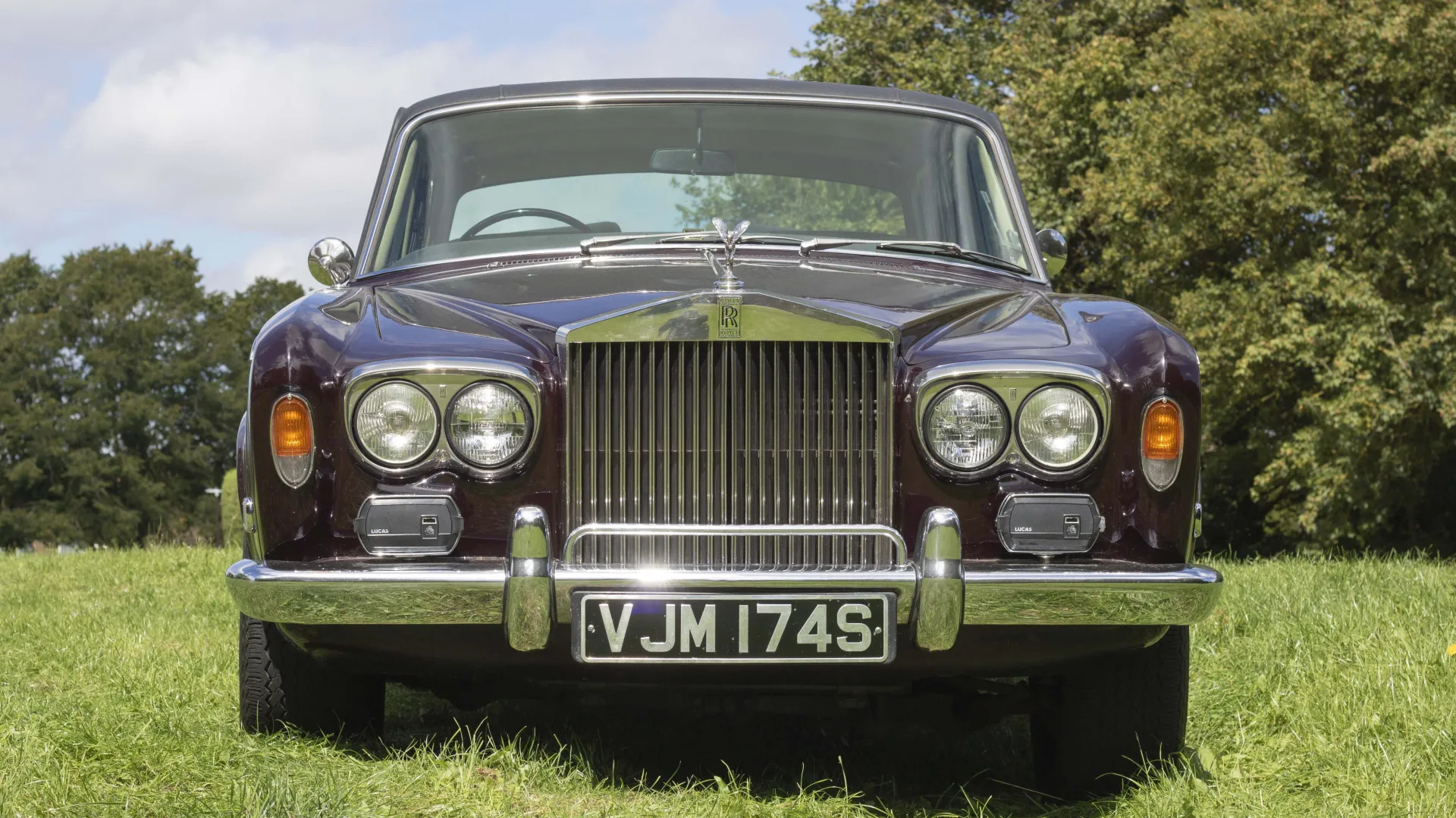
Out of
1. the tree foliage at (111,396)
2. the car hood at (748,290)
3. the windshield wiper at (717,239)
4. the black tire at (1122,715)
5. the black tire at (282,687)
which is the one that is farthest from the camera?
the tree foliage at (111,396)

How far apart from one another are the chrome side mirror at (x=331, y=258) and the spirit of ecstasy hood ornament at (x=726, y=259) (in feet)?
3.80

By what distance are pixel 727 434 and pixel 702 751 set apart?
1.23 metres

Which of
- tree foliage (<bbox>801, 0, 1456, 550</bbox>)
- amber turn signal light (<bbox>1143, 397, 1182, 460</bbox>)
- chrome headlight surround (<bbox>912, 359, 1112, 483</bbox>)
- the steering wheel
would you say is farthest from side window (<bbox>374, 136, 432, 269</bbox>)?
→ tree foliage (<bbox>801, 0, 1456, 550</bbox>)

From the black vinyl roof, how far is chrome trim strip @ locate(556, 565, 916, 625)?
2.00m

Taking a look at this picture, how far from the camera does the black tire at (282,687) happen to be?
11.6 feet

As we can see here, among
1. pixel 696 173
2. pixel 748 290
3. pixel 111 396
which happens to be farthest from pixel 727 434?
pixel 111 396

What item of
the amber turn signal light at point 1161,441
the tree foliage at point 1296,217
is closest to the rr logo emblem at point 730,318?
the amber turn signal light at point 1161,441

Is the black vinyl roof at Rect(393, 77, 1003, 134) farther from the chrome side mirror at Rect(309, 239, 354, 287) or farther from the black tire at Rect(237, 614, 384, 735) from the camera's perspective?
the black tire at Rect(237, 614, 384, 735)

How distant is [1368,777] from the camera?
11.0 ft

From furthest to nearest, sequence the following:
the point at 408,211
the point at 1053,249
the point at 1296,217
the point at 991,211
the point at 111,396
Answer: the point at 111,396
the point at 1296,217
the point at 1053,249
the point at 991,211
the point at 408,211

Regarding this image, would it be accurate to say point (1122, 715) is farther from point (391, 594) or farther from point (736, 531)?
point (391, 594)

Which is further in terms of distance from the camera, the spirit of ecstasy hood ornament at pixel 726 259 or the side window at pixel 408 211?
the side window at pixel 408 211

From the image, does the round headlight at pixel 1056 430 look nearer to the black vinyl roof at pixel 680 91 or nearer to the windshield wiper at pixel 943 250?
the windshield wiper at pixel 943 250

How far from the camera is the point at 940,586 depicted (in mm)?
2920
